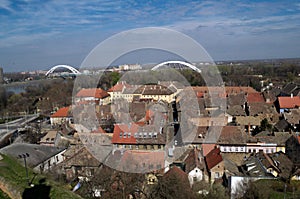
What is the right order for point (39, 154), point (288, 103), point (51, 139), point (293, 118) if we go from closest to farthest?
point (39, 154) < point (51, 139) < point (293, 118) < point (288, 103)

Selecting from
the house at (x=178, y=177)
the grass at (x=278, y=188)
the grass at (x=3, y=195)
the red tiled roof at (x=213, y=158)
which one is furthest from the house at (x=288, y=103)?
the grass at (x=3, y=195)

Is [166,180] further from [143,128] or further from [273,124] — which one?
[273,124]

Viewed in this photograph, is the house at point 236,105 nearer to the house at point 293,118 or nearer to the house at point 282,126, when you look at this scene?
the house at point 293,118

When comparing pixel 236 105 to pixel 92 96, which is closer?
pixel 236 105

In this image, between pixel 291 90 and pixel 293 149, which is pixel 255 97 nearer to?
pixel 291 90

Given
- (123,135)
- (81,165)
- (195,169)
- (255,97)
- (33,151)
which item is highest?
(255,97)

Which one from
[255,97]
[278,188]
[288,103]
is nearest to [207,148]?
[278,188]

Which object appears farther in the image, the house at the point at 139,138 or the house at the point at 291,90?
the house at the point at 291,90

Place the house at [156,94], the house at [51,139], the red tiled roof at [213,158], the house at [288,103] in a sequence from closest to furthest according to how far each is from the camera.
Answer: the red tiled roof at [213,158] < the house at [51,139] < the house at [288,103] < the house at [156,94]
